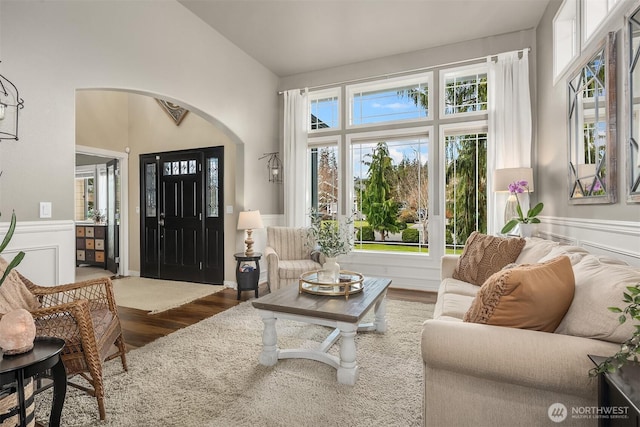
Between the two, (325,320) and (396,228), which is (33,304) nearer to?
(325,320)

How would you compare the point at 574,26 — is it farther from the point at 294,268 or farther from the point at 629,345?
the point at 294,268

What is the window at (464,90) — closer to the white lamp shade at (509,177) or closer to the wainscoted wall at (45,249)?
the white lamp shade at (509,177)

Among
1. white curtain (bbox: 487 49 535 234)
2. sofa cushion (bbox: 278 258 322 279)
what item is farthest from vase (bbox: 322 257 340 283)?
white curtain (bbox: 487 49 535 234)

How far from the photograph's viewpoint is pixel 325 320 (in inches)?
80.8

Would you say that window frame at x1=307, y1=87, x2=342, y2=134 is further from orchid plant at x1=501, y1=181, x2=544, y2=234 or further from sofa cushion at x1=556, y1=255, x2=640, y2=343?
sofa cushion at x1=556, y1=255, x2=640, y2=343

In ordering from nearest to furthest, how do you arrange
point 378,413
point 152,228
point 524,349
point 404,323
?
point 524,349 < point 378,413 < point 404,323 < point 152,228

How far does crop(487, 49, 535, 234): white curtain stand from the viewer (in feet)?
12.7

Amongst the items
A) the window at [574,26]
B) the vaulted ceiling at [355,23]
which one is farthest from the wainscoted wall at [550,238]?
the vaulted ceiling at [355,23]

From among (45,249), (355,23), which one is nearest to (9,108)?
(45,249)

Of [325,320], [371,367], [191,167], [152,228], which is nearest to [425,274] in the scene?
[371,367]

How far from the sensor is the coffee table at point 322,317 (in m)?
2.03

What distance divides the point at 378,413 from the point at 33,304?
2.08 m

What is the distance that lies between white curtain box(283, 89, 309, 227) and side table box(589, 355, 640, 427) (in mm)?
4184

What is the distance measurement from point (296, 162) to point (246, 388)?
3.58 metres
